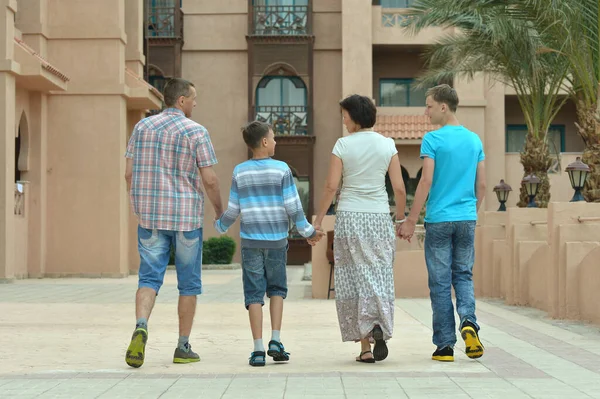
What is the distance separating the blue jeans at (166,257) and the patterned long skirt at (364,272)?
106 cm

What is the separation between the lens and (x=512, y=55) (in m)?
24.8

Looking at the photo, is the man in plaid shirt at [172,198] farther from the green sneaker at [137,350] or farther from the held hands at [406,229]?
the held hands at [406,229]

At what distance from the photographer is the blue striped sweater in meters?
7.94

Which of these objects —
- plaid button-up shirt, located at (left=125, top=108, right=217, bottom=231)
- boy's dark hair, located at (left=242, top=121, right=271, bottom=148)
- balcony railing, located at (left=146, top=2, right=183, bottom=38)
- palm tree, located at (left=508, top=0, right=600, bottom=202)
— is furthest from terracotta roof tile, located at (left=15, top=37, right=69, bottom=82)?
boy's dark hair, located at (left=242, top=121, right=271, bottom=148)

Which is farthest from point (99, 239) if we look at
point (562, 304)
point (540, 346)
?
point (540, 346)

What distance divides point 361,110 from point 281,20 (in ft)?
100

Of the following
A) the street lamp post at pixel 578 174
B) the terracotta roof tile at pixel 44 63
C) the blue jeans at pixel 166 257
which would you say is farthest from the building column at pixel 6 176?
the blue jeans at pixel 166 257

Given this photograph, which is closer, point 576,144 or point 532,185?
point 532,185

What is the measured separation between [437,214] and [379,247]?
55 centimetres

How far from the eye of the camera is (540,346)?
30.5 ft

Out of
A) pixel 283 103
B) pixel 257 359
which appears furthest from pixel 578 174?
pixel 283 103

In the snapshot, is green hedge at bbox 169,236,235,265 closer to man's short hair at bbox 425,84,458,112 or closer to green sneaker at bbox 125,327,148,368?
man's short hair at bbox 425,84,458,112

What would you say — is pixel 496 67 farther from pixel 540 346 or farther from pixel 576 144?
pixel 540 346

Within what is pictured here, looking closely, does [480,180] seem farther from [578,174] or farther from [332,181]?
[578,174]
